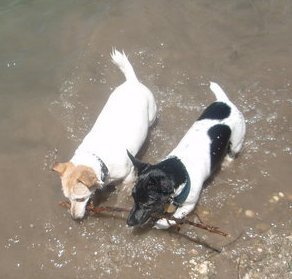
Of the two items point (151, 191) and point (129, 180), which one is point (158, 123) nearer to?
point (129, 180)

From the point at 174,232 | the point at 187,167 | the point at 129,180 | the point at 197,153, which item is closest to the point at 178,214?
the point at 174,232

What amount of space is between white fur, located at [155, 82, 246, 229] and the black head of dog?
484 mm

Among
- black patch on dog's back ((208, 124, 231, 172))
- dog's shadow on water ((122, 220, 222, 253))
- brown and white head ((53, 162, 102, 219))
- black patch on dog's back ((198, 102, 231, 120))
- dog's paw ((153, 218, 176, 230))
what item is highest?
brown and white head ((53, 162, 102, 219))

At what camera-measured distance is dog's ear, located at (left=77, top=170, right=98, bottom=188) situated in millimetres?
4797

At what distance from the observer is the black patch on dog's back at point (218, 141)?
5262 mm

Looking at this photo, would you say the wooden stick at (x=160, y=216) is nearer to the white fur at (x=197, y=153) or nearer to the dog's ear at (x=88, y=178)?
the white fur at (x=197, y=153)

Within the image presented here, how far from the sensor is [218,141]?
5289mm

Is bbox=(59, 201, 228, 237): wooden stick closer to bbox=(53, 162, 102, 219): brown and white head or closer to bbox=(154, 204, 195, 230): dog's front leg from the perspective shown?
bbox=(154, 204, 195, 230): dog's front leg

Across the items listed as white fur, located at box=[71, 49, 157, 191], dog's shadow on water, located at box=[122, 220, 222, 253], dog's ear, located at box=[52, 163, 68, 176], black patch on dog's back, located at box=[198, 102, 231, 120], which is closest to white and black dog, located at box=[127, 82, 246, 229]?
black patch on dog's back, located at box=[198, 102, 231, 120]

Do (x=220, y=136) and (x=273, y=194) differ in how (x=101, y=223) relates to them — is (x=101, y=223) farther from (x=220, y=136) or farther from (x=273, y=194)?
(x=273, y=194)

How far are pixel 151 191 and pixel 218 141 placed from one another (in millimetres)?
1275

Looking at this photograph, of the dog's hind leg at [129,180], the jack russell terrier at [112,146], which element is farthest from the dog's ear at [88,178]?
the dog's hind leg at [129,180]

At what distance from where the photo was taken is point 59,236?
5.39 metres

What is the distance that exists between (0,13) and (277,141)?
5755 mm
